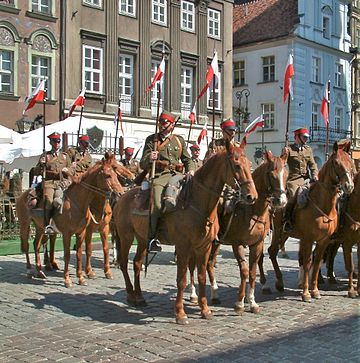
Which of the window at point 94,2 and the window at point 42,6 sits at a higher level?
the window at point 94,2

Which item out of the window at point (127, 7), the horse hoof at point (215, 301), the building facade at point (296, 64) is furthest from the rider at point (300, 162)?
the building facade at point (296, 64)

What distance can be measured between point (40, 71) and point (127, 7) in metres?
6.07

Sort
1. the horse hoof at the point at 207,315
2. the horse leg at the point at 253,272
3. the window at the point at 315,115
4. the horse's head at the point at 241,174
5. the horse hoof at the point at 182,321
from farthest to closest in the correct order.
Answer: the window at the point at 315,115 → the horse leg at the point at 253,272 → the horse hoof at the point at 207,315 → the horse hoof at the point at 182,321 → the horse's head at the point at 241,174

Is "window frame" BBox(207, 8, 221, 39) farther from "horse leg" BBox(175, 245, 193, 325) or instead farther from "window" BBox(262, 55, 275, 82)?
"horse leg" BBox(175, 245, 193, 325)

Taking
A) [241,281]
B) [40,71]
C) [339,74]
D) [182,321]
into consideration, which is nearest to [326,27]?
[339,74]

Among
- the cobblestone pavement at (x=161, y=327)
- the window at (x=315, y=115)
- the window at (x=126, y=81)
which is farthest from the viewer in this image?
the window at (x=315, y=115)

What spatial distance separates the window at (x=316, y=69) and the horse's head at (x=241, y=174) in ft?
115

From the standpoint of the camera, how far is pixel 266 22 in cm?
4256

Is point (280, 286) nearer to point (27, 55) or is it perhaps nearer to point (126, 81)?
point (27, 55)

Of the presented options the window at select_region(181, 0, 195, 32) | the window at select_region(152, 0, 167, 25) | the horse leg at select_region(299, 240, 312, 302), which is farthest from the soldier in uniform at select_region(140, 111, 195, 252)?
the window at select_region(181, 0, 195, 32)

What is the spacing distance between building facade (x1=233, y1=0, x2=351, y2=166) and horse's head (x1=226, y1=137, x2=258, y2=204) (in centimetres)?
3161

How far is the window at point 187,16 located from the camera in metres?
31.6

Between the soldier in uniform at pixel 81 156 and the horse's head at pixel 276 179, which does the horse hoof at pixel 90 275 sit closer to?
the soldier in uniform at pixel 81 156

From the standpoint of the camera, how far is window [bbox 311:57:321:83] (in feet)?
135
